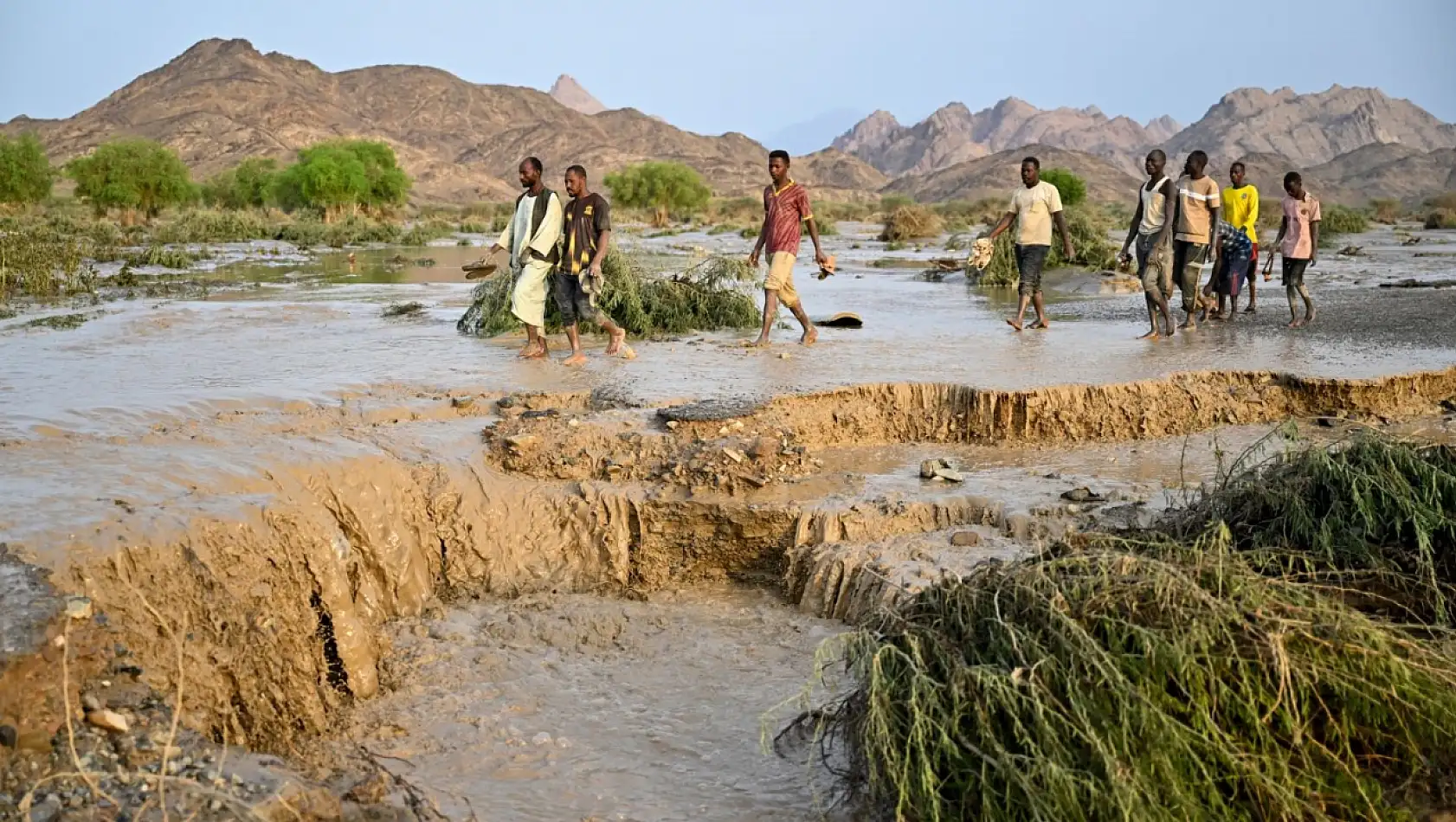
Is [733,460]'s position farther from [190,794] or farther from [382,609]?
[190,794]

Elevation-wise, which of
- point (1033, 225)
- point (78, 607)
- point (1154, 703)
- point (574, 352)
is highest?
point (1033, 225)

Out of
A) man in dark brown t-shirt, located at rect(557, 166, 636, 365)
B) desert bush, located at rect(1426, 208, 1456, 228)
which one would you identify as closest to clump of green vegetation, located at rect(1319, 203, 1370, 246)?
desert bush, located at rect(1426, 208, 1456, 228)

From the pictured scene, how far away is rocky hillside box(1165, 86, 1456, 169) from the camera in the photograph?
138 m

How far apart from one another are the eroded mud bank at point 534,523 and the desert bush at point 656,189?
5387 cm

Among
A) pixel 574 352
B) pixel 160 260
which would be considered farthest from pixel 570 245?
pixel 160 260

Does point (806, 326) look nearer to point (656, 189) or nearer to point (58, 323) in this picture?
point (58, 323)

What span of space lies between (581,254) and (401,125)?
136 meters

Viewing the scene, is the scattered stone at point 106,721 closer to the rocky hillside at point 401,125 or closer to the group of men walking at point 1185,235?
the group of men walking at point 1185,235

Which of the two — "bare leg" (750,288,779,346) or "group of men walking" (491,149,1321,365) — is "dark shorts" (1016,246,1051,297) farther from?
"bare leg" (750,288,779,346)

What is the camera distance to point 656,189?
202 feet

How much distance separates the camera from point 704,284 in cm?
1212

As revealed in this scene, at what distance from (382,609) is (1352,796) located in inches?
166

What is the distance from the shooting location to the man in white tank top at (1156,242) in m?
10.5

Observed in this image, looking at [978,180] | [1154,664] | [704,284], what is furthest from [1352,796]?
[978,180]
